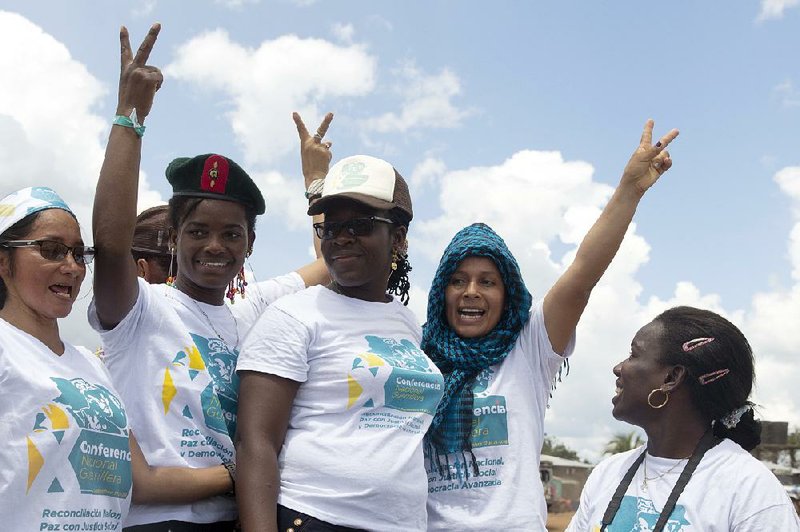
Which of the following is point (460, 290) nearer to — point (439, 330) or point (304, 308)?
point (439, 330)

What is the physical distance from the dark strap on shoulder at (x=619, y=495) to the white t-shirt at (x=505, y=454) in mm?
316

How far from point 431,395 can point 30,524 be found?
1444mm

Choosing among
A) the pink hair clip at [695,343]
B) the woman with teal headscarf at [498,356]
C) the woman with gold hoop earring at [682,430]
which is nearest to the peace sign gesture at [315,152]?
the woman with teal headscarf at [498,356]

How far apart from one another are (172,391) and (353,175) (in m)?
1.09

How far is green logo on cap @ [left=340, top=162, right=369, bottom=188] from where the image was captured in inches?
127

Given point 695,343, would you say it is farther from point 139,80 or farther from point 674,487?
point 139,80

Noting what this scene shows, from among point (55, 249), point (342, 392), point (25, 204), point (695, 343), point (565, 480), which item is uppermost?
point (25, 204)

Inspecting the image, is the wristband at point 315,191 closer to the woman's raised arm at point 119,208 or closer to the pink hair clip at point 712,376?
the woman's raised arm at point 119,208

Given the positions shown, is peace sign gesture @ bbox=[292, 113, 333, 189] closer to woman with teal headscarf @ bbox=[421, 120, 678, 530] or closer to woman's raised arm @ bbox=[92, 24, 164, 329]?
woman with teal headscarf @ bbox=[421, 120, 678, 530]

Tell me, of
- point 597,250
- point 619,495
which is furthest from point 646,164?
point 619,495

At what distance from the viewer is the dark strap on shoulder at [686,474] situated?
3244mm

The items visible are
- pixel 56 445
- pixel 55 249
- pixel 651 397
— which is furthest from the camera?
pixel 651 397

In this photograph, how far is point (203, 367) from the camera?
2988 millimetres

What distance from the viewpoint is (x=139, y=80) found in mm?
2951
